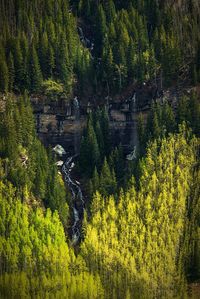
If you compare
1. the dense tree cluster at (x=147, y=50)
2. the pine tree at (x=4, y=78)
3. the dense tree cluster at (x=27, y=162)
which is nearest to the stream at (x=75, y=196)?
the dense tree cluster at (x=27, y=162)

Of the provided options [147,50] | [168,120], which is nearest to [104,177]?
[168,120]

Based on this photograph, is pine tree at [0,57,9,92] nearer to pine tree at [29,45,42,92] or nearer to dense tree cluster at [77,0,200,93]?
pine tree at [29,45,42,92]

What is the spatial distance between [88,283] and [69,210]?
2125cm

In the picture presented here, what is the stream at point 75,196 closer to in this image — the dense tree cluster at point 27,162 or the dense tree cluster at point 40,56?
the dense tree cluster at point 27,162

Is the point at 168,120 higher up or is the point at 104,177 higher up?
the point at 168,120

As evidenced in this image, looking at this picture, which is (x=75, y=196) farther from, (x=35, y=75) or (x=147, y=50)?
(x=147, y=50)

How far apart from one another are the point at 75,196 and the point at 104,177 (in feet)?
23.6

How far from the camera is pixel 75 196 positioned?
15712 cm

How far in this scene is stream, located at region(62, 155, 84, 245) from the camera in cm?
14732

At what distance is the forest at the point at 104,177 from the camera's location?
137m

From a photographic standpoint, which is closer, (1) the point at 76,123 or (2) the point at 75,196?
(2) the point at 75,196

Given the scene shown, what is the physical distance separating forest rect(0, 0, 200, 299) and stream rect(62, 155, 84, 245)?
78 centimetres

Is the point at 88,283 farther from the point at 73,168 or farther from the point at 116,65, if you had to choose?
the point at 116,65

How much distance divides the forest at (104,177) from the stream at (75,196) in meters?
0.78
